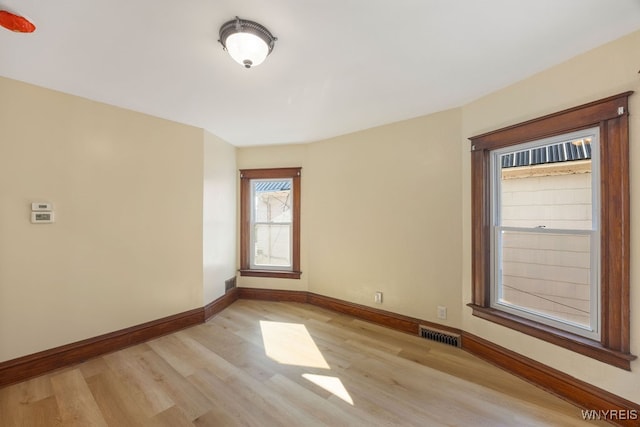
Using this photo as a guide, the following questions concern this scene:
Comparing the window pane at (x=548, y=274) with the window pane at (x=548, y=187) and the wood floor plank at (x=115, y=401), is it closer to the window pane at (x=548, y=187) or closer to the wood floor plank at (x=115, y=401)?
the window pane at (x=548, y=187)

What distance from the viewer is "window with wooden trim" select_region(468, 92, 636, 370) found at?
1619 mm

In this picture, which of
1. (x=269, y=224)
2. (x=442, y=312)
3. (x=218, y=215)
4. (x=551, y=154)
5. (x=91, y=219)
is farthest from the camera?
(x=269, y=224)

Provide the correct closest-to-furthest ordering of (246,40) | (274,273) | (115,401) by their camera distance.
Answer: (246,40) < (115,401) < (274,273)

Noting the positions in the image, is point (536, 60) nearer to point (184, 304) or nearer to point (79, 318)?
point (184, 304)

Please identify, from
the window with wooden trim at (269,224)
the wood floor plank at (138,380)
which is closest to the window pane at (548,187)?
the window with wooden trim at (269,224)

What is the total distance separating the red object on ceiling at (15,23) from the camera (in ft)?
4.24

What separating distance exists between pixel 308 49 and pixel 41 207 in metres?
2.49

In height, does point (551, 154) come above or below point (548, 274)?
above

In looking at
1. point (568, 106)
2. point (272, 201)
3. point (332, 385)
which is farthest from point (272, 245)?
point (568, 106)

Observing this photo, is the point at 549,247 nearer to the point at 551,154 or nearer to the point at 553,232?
the point at 553,232

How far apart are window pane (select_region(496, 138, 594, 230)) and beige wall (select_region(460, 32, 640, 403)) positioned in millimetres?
274

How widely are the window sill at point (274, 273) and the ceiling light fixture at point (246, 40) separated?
9.55ft

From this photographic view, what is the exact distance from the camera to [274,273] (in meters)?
3.85

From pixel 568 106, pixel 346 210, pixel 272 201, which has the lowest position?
pixel 346 210
